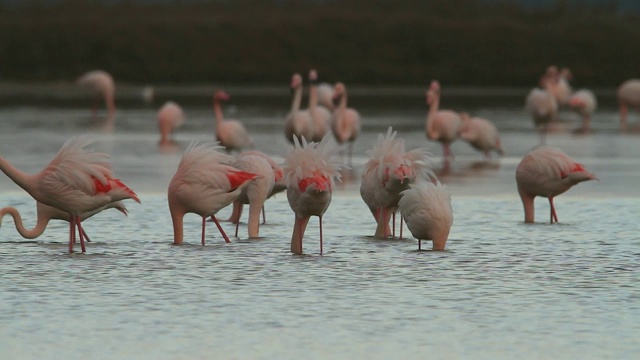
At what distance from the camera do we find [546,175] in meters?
10.9

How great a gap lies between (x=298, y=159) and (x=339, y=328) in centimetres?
247

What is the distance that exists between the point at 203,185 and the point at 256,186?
0.74 metres

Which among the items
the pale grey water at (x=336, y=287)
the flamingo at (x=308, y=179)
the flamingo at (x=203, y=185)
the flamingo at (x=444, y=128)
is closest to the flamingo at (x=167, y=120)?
the flamingo at (x=444, y=128)

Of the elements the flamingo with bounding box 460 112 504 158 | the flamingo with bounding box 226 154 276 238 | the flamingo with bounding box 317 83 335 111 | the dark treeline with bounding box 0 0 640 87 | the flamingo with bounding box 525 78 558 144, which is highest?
the dark treeline with bounding box 0 0 640 87

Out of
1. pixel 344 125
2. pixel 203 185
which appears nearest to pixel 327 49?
pixel 344 125

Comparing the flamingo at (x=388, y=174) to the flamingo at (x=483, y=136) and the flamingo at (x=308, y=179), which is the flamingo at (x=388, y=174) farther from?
the flamingo at (x=483, y=136)

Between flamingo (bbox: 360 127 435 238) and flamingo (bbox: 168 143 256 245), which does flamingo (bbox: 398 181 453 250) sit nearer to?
flamingo (bbox: 360 127 435 238)

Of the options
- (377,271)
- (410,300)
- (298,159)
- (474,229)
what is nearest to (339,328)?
(410,300)

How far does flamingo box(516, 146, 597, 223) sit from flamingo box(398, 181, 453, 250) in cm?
198

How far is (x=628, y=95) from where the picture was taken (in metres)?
28.6

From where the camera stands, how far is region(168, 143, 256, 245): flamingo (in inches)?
370

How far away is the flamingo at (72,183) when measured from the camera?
9.07 metres

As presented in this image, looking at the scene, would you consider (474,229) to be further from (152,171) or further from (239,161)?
(152,171)

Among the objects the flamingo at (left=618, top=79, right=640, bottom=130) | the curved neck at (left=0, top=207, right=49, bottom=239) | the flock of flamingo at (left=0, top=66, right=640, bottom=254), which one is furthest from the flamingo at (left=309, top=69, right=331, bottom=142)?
the flamingo at (left=618, top=79, right=640, bottom=130)
